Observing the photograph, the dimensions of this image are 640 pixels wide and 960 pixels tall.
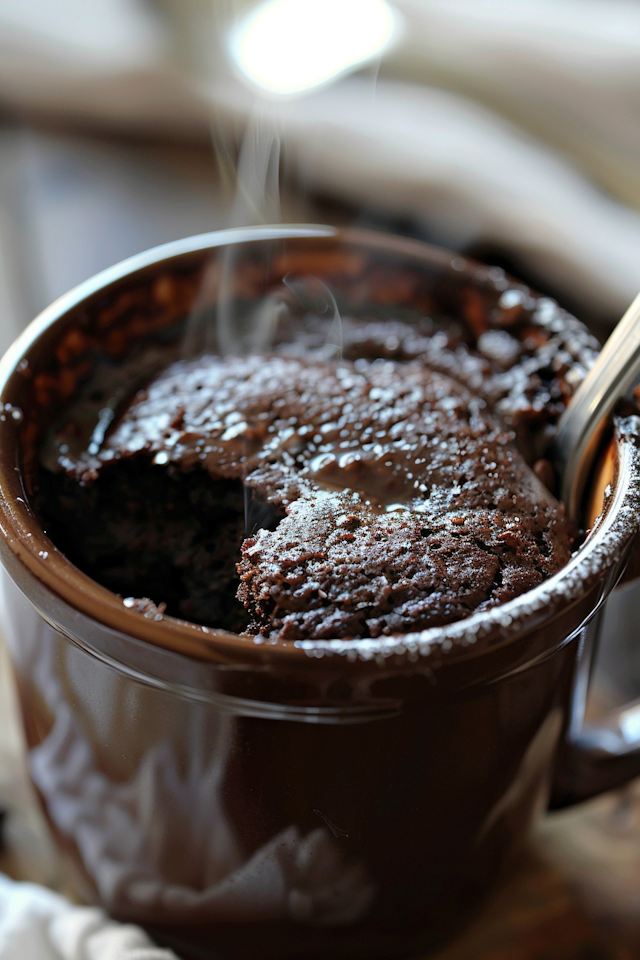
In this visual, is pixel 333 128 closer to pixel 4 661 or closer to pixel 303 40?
pixel 303 40

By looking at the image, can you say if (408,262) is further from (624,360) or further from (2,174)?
(2,174)

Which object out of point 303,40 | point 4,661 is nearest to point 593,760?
point 4,661

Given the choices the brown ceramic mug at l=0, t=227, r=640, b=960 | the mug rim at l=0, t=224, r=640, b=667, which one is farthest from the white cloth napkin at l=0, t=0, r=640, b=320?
the mug rim at l=0, t=224, r=640, b=667

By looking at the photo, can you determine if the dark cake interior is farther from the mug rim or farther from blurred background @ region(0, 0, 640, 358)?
blurred background @ region(0, 0, 640, 358)

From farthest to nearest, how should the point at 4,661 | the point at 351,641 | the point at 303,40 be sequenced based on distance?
the point at 303,40, the point at 4,661, the point at 351,641

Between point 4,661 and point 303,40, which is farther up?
point 303,40

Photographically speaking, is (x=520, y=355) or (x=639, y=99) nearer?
(x=520, y=355)

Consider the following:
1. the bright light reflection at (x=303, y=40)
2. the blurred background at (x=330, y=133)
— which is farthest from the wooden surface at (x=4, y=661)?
the bright light reflection at (x=303, y=40)

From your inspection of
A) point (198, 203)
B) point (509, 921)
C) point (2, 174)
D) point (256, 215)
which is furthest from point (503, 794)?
point (2, 174)
